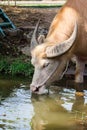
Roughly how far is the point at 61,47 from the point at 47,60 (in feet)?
1.13

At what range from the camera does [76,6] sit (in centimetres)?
965

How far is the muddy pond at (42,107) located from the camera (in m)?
7.58

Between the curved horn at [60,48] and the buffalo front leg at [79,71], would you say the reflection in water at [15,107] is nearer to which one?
the curved horn at [60,48]

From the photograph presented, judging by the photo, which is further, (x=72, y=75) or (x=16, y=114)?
(x=72, y=75)

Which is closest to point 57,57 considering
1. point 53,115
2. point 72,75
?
point 53,115

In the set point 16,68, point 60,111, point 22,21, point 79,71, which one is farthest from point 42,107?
point 22,21

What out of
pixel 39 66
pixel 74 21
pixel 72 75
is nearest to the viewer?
pixel 39 66

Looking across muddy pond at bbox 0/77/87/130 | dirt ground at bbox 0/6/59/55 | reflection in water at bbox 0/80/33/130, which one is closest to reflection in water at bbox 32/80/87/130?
muddy pond at bbox 0/77/87/130

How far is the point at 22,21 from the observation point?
46.6 ft

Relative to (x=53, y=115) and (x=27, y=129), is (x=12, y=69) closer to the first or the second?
(x=53, y=115)

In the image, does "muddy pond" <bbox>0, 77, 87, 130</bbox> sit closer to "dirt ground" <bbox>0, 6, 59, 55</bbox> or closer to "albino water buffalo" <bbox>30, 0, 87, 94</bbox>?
"albino water buffalo" <bbox>30, 0, 87, 94</bbox>

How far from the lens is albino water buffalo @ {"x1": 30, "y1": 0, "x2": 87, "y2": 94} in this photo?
885cm

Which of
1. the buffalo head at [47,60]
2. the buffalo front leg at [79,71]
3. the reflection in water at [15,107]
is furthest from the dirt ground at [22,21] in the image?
the buffalo head at [47,60]

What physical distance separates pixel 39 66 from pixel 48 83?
386mm
